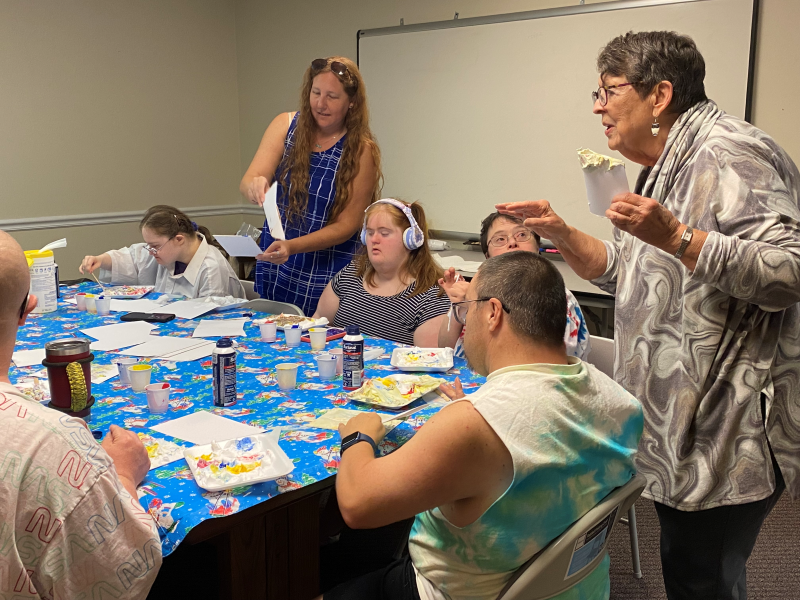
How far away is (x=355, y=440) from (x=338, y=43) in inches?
184

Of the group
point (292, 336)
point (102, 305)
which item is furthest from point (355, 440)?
point (102, 305)

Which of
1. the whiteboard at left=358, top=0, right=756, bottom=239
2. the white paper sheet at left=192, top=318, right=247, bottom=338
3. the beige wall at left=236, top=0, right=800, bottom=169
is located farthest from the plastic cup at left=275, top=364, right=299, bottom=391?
the beige wall at left=236, top=0, right=800, bottom=169

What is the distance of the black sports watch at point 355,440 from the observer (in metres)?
1.46

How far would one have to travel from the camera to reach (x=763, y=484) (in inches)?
58.4

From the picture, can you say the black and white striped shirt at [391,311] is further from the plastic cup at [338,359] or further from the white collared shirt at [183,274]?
the white collared shirt at [183,274]

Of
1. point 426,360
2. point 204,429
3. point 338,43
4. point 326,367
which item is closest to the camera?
point 204,429

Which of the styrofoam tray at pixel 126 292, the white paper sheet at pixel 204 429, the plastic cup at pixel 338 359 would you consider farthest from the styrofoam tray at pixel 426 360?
the styrofoam tray at pixel 126 292

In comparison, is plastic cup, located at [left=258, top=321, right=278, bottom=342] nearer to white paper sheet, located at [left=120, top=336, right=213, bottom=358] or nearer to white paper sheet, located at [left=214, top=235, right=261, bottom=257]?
white paper sheet, located at [left=120, top=336, right=213, bottom=358]

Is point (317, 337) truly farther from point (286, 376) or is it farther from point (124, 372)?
point (124, 372)

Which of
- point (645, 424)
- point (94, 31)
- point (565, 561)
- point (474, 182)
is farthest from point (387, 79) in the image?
point (565, 561)

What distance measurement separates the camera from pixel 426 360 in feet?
7.52

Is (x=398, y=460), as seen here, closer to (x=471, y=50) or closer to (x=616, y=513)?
(x=616, y=513)

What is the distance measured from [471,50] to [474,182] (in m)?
0.89

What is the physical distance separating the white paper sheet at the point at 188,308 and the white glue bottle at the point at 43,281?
1.51ft
